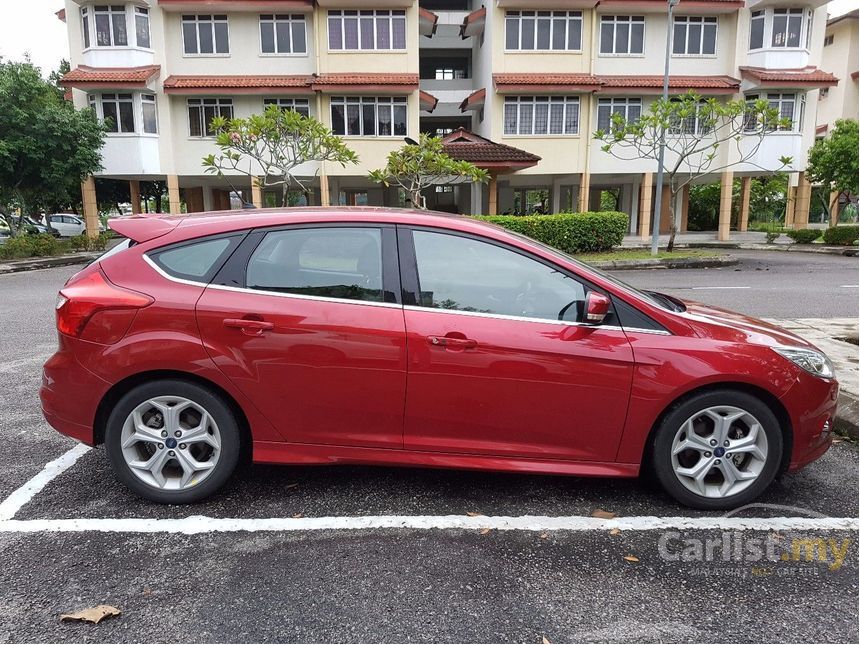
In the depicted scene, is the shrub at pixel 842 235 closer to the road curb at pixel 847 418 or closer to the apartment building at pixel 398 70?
the apartment building at pixel 398 70

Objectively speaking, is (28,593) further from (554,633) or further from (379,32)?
(379,32)

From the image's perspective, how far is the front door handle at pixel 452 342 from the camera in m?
2.96

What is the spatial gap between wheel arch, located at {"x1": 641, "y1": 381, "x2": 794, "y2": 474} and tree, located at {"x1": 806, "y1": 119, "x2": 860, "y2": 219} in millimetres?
26536

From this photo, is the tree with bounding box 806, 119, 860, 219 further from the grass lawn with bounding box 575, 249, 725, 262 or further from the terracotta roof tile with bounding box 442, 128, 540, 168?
the terracotta roof tile with bounding box 442, 128, 540, 168

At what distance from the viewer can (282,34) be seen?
23906 millimetres

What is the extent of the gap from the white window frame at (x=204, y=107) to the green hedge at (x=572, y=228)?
13021mm

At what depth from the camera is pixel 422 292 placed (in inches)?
121

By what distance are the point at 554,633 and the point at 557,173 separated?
25139 mm

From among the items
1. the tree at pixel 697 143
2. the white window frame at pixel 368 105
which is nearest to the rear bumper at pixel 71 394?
the tree at pixel 697 143

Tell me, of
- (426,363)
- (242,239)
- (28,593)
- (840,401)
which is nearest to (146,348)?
(242,239)

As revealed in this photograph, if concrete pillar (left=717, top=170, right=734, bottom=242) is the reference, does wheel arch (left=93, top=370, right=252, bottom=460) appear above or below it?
below

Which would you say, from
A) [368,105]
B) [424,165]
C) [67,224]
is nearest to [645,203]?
[368,105]

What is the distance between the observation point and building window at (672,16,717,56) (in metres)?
25.0

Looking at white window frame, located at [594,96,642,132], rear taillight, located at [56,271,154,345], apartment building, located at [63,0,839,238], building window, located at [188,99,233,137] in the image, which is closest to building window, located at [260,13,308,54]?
apartment building, located at [63,0,839,238]
